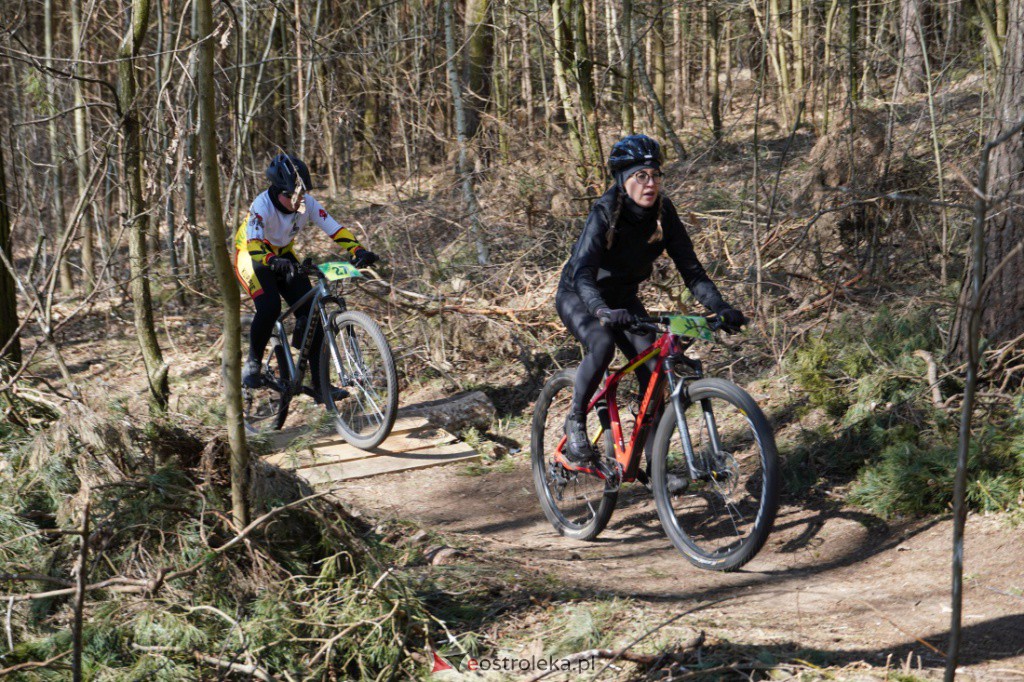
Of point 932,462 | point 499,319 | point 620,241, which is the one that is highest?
point 620,241

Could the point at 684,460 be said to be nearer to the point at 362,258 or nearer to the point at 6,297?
the point at 362,258

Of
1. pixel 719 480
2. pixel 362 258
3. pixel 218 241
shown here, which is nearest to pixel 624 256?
pixel 719 480

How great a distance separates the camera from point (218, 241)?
346 centimetres

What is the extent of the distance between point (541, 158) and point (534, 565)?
5.02m

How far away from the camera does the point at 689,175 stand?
880cm

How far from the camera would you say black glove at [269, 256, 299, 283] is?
6.53 m

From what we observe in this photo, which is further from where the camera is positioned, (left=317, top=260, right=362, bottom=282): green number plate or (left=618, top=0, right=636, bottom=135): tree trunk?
(left=618, top=0, right=636, bottom=135): tree trunk

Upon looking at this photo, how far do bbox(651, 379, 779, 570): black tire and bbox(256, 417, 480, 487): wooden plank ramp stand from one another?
2.45m

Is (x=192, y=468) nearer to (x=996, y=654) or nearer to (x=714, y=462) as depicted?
(x=714, y=462)

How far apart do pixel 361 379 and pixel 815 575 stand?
12.2ft

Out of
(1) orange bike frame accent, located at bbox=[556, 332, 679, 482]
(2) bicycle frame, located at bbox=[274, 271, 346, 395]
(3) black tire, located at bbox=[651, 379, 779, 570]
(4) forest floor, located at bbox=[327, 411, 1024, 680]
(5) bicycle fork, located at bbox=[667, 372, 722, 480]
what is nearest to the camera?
(4) forest floor, located at bbox=[327, 411, 1024, 680]

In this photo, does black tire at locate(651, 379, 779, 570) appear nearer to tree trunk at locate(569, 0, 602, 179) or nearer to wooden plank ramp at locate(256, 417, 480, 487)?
wooden plank ramp at locate(256, 417, 480, 487)

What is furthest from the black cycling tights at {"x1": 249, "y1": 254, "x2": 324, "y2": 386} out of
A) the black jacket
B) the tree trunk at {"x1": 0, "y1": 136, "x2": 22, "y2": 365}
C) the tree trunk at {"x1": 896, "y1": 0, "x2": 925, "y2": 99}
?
the tree trunk at {"x1": 896, "y1": 0, "x2": 925, "y2": 99}

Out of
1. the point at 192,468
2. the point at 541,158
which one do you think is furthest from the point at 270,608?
the point at 541,158
